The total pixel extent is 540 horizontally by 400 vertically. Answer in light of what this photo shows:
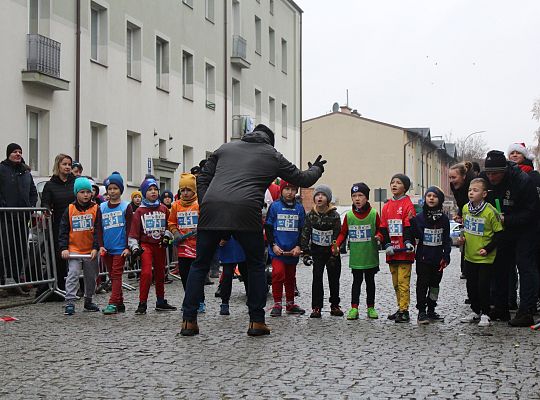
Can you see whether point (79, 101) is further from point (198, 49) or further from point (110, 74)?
point (198, 49)

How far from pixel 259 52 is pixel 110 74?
16.1 m

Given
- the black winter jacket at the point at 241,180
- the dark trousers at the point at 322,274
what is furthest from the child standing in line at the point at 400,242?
the black winter jacket at the point at 241,180

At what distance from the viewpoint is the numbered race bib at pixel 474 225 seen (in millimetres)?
10000

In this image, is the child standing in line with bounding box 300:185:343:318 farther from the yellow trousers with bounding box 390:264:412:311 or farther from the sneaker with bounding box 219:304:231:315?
the sneaker with bounding box 219:304:231:315

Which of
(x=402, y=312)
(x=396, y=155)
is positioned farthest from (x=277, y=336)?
(x=396, y=155)

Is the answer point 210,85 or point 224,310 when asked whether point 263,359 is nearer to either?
point 224,310

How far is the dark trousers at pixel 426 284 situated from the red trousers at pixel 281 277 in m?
1.55

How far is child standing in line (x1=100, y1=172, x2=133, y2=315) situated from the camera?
1110 cm

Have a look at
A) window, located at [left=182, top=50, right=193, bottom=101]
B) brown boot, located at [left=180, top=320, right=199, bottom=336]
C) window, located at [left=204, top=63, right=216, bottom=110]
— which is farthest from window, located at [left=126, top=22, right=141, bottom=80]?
brown boot, located at [left=180, top=320, right=199, bottom=336]

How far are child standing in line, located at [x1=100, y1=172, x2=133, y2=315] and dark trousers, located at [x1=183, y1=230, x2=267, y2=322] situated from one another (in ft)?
7.88

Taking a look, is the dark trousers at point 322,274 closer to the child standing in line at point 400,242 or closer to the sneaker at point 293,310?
the sneaker at point 293,310

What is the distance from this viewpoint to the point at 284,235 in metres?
10.9

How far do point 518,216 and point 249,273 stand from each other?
3.11 metres

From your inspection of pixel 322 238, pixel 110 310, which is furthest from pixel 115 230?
pixel 322 238
